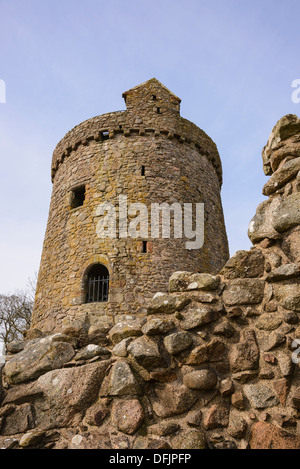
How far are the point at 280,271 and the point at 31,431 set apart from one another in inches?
83.3

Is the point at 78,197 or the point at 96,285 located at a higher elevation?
the point at 78,197

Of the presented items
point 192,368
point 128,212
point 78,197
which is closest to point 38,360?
point 192,368

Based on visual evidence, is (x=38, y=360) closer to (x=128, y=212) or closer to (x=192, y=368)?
(x=192, y=368)

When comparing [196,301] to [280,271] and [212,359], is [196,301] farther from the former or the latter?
[280,271]

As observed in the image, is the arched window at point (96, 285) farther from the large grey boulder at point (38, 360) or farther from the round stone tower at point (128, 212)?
the large grey boulder at point (38, 360)

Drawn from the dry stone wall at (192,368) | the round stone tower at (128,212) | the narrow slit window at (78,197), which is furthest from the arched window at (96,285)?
the dry stone wall at (192,368)

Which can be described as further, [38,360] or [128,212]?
[128,212]

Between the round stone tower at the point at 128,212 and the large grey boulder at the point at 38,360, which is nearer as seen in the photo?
the large grey boulder at the point at 38,360

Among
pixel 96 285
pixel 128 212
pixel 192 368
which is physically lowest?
pixel 192 368

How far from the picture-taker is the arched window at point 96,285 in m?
9.27

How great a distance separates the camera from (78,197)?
11.0 metres

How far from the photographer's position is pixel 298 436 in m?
2.04

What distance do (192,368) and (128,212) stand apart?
7427 mm

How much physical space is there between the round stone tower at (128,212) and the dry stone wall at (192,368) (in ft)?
19.7
